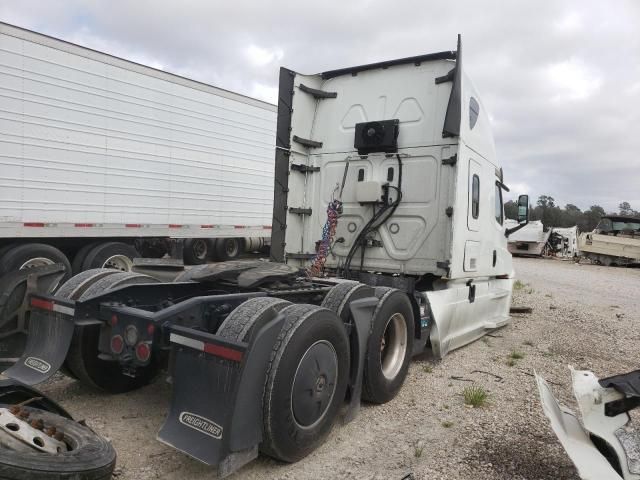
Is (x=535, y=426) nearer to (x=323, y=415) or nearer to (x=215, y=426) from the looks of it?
(x=323, y=415)

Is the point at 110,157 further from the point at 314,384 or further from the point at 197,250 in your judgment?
the point at 314,384

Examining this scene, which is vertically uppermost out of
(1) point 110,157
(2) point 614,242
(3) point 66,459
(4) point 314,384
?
(1) point 110,157

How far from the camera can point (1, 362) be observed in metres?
4.08

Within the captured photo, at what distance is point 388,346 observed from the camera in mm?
4750

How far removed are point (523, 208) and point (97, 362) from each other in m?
6.11

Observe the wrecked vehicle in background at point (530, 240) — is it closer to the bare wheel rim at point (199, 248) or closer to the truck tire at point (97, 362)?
the bare wheel rim at point (199, 248)

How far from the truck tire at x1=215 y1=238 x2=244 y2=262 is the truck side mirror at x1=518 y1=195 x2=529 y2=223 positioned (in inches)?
299

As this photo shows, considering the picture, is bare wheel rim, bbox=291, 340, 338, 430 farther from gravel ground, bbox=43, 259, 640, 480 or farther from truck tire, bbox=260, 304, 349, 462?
gravel ground, bbox=43, 259, 640, 480

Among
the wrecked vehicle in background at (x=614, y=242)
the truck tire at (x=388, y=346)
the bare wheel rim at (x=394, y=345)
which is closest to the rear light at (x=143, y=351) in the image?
the truck tire at (x=388, y=346)

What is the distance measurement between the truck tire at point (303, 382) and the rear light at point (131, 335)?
3.15 ft

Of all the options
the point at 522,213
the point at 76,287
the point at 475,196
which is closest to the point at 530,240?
the point at 522,213

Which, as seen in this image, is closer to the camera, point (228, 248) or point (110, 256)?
point (110, 256)

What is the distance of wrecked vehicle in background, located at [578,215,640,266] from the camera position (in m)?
24.4

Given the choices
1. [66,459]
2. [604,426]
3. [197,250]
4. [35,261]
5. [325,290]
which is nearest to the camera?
[66,459]
